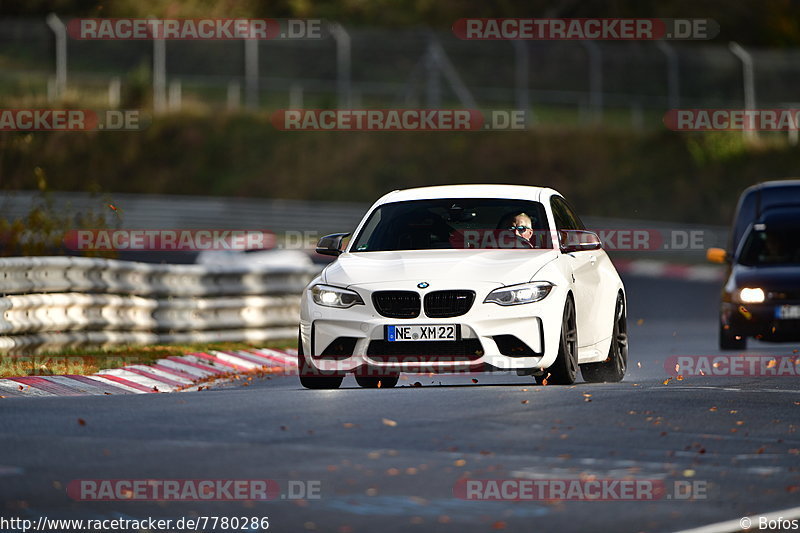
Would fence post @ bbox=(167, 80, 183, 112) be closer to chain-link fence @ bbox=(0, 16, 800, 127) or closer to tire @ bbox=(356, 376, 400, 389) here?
chain-link fence @ bbox=(0, 16, 800, 127)

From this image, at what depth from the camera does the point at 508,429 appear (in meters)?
10.3

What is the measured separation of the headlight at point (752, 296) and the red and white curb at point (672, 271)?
60.2ft

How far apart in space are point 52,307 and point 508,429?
27.5 feet

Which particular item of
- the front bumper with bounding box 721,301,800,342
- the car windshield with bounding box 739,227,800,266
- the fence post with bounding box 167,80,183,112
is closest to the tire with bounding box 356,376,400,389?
the front bumper with bounding box 721,301,800,342

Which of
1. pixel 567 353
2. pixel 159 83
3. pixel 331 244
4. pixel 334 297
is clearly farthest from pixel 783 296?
pixel 159 83

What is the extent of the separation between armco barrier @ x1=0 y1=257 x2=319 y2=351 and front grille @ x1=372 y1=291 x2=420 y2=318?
16.7 feet

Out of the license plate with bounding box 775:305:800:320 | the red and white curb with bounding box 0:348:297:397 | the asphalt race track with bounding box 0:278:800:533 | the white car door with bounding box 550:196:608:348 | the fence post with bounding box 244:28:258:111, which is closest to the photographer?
the asphalt race track with bounding box 0:278:800:533

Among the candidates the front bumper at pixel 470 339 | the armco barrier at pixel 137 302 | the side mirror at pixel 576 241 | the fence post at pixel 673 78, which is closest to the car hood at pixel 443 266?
the front bumper at pixel 470 339

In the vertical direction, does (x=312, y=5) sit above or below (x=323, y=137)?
above

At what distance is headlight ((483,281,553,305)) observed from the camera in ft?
42.0

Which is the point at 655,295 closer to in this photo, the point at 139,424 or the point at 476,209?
the point at 476,209

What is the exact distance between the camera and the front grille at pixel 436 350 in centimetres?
1273

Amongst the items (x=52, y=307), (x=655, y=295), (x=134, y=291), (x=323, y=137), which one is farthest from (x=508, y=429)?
(x=323, y=137)

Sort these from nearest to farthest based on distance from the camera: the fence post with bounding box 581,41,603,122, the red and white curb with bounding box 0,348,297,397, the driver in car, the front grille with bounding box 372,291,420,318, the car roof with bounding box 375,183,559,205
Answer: the front grille with bounding box 372,291,420,318
the driver in car
the red and white curb with bounding box 0,348,297,397
the car roof with bounding box 375,183,559,205
the fence post with bounding box 581,41,603,122
